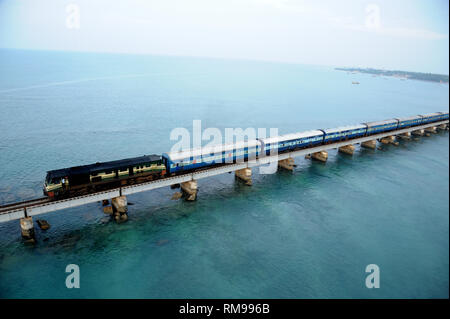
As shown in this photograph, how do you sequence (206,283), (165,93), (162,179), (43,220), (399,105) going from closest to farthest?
(206,283) → (43,220) → (162,179) → (165,93) → (399,105)

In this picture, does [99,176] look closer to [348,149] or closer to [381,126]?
[348,149]

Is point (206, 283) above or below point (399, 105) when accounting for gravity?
below

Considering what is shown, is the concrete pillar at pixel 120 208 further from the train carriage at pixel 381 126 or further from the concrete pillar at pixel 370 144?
the concrete pillar at pixel 370 144

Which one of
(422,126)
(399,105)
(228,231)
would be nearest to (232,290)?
(228,231)

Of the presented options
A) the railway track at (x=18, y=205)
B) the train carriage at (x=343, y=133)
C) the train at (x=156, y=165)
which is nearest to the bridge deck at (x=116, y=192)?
the railway track at (x=18, y=205)

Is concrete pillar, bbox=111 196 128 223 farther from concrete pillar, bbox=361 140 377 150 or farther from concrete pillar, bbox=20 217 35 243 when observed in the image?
concrete pillar, bbox=361 140 377 150
